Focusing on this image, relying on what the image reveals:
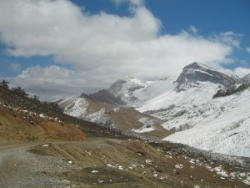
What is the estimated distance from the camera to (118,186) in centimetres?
2622

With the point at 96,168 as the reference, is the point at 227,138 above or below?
above

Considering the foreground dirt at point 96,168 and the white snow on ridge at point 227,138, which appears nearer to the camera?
the foreground dirt at point 96,168

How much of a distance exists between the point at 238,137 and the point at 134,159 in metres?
86.9

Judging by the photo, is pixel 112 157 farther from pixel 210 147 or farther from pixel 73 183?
pixel 210 147

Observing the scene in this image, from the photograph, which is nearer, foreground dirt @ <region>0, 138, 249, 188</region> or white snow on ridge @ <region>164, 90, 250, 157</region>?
foreground dirt @ <region>0, 138, 249, 188</region>

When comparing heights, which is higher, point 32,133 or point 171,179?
point 32,133

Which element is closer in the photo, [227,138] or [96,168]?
[96,168]

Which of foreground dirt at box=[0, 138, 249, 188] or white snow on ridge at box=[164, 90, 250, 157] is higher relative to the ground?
white snow on ridge at box=[164, 90, 250, 157]

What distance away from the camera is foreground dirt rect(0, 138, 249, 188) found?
2750cm

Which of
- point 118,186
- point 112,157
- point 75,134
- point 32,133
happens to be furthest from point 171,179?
point 75,134

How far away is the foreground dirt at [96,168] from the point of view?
27.5 m

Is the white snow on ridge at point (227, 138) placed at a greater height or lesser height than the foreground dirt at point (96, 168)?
greater

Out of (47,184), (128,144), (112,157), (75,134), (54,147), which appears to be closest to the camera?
(47,184)

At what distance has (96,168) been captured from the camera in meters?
33.2
